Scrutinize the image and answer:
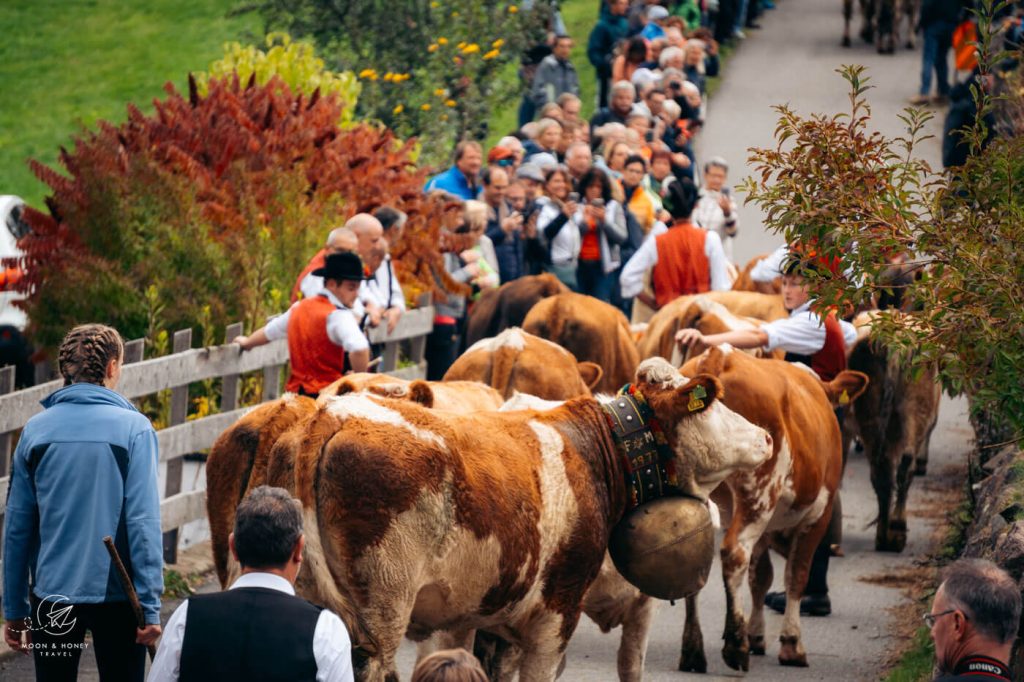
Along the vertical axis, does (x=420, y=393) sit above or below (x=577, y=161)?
above

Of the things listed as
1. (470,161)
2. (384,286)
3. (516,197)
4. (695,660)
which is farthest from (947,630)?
(470,161)

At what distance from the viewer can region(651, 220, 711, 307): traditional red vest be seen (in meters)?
12.9

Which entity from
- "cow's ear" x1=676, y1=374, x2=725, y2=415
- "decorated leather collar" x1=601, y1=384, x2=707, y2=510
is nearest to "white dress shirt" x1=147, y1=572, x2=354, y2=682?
"decorated leather collar" x1=601, y1=384, x2=707, y2=510

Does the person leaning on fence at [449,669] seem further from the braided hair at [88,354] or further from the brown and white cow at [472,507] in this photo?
the braided hair at [88,354]

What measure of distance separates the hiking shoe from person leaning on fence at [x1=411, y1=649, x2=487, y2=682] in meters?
6.27

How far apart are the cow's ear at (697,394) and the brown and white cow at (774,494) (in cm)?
147

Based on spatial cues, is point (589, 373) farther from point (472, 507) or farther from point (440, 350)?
point (440, 350)

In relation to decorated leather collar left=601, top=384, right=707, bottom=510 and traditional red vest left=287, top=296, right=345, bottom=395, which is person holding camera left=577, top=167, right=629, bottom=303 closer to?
traditional red vest left=287, top=296, right=345, bottom=395

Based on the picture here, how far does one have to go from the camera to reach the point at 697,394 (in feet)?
23.9

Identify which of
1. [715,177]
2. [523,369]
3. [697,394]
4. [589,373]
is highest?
[697,394]

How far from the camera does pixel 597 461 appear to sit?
Result: 7.21m

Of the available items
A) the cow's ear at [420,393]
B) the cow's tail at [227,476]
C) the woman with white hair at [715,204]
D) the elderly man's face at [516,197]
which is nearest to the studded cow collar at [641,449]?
the cow's ear at [420,393]

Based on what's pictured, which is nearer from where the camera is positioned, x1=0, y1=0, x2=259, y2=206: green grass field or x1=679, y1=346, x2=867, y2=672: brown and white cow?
x1=679, y1=346, x2=867, y2=672: brown and white cow

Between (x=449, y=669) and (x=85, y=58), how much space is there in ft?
109
